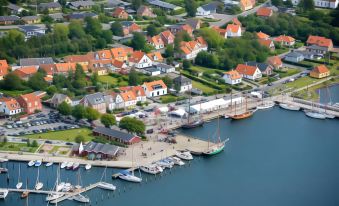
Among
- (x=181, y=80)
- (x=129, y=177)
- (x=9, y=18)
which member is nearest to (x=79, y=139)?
(x=129, y=177)

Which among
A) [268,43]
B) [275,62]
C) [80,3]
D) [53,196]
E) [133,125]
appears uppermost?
[80,3]

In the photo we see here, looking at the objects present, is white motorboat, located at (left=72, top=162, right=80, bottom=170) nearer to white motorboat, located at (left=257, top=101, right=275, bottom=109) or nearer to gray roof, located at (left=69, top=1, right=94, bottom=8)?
white motorboat, located at (left=257, top=101, right=275, bottom=109)

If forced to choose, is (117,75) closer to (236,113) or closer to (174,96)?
(174,96)

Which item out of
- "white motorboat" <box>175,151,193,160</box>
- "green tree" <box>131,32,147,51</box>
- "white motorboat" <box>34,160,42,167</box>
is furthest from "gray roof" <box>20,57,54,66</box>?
"white motorboat" <box>175,151,193,160</box>

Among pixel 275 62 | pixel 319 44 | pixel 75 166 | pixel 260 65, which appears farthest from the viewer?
pixel 319 44

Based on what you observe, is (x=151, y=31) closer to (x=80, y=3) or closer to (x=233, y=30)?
(x=233, y=30)

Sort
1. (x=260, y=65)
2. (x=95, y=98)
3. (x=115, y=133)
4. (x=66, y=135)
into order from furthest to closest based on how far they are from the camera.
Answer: (x=260, y=65), (x=95, y=98), (x=66, y=135), (x=115, y=133)

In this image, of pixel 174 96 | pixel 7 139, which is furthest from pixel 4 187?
pixel 174 96
